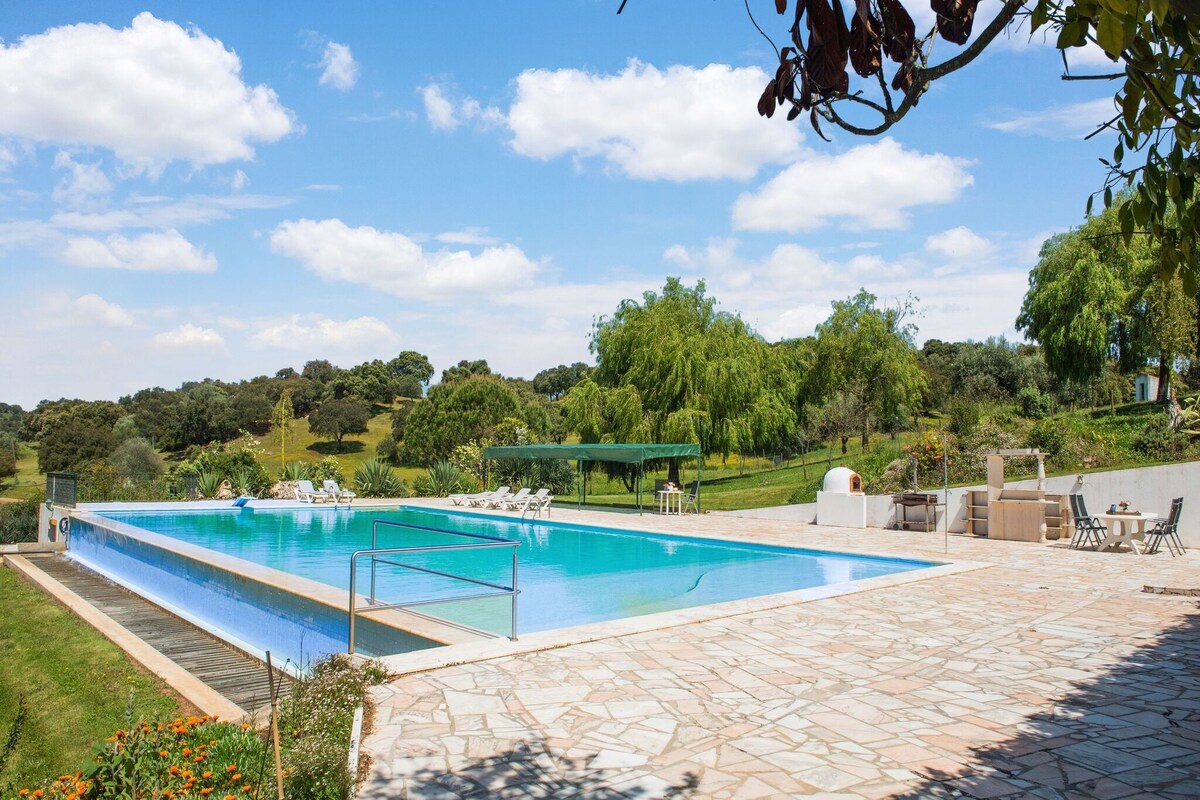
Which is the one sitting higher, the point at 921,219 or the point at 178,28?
the point at 178,28

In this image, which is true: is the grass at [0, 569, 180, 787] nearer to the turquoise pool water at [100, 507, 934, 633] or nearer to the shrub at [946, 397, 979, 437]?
the turquoise pool water at [100, 507, 934, 633]

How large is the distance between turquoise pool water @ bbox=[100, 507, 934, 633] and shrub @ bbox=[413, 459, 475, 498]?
4.99m

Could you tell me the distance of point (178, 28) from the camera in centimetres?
967

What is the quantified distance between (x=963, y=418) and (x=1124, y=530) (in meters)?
7.72

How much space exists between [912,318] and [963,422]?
14297mm

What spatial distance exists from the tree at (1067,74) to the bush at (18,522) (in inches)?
801

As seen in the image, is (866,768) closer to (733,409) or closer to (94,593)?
(94,593)

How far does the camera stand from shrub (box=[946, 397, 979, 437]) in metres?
20.0

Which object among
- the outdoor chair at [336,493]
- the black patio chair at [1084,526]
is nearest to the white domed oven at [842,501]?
the black patio chair at [1084,526]

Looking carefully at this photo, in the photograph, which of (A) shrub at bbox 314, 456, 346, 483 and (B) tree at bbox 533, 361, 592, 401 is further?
(B) tree at bbox 533, 361, 592, 401

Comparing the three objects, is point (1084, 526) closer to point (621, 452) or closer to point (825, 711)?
point (621, 452)

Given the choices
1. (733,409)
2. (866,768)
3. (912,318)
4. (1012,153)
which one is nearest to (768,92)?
(866,768)

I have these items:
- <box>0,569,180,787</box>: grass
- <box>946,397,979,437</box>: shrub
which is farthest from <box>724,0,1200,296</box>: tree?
<box>946,397,979,437</box>: shrub

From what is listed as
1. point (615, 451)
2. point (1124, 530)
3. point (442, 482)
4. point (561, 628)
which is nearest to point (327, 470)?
point (442, 482)
